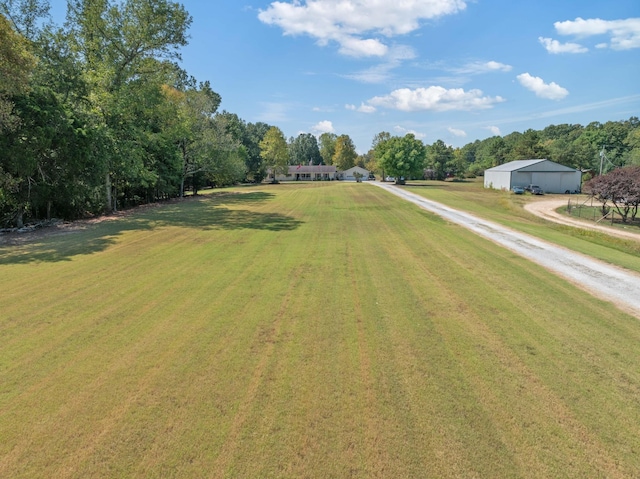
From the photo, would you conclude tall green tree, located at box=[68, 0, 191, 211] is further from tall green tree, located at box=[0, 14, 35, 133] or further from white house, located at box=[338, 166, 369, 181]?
white house, located at box=[338, 166, 369, 181]

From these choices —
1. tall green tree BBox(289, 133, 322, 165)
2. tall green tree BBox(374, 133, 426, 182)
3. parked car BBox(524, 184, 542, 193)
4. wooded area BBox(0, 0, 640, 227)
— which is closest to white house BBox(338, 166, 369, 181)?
tall green tree BBox(289, 133, 322, 165)

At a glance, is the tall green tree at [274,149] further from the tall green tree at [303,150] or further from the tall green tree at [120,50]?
the tall green tree at [120,50]

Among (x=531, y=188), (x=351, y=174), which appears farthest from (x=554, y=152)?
(x=351, y=174)

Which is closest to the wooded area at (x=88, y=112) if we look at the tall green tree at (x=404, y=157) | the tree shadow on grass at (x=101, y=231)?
the tree shadow on grass at (x=101, y=231)

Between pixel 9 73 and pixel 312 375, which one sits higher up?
pixel 9 73

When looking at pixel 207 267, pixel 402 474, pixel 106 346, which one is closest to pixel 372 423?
pixel 402 474

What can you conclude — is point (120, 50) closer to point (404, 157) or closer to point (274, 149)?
point (404, 157)
